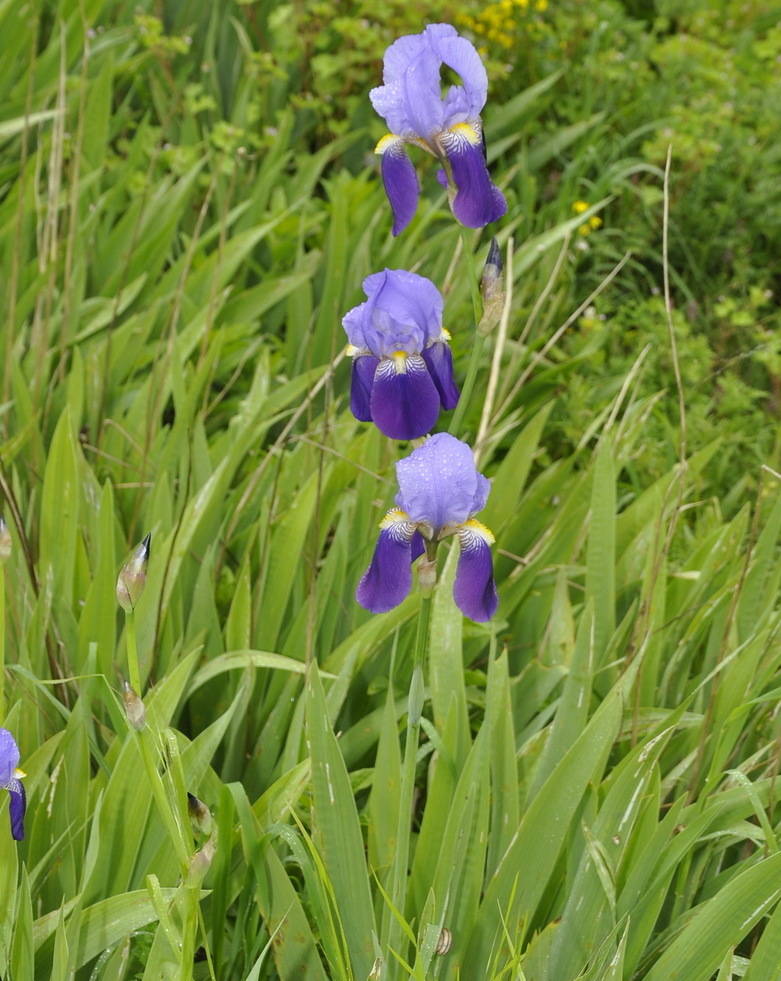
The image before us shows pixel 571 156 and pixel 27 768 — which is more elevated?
pixel 571 156

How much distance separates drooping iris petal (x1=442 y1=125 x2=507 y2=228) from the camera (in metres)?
1.07

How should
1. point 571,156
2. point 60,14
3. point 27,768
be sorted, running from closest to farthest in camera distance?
1. point 27,768
2. point 60,14
3. point 571,156

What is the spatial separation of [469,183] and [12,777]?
77 cm

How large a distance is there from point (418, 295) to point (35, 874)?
86cm

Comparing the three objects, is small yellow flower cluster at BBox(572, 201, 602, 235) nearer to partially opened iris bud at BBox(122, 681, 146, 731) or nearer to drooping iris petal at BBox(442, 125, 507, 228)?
drooping iris petal at BBox(442, 125, 507, 228)

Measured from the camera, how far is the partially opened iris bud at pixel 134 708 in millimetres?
983

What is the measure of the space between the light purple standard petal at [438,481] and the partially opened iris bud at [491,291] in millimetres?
142

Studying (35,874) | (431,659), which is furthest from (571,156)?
(35,874)

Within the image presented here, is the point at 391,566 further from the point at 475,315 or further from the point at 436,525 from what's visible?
the point at 475,315

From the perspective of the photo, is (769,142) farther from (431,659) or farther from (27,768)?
(27,768)

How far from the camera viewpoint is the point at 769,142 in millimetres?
3646

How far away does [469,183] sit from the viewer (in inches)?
42.0

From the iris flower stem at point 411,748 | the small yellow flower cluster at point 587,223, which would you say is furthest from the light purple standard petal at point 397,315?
the small yellow flower cluster at point 587,223

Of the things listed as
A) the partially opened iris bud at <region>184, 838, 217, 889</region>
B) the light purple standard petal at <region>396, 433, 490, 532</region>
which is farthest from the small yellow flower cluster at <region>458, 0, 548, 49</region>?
the partially opened iris bud at <region>184, 838, 217, 889</region>
